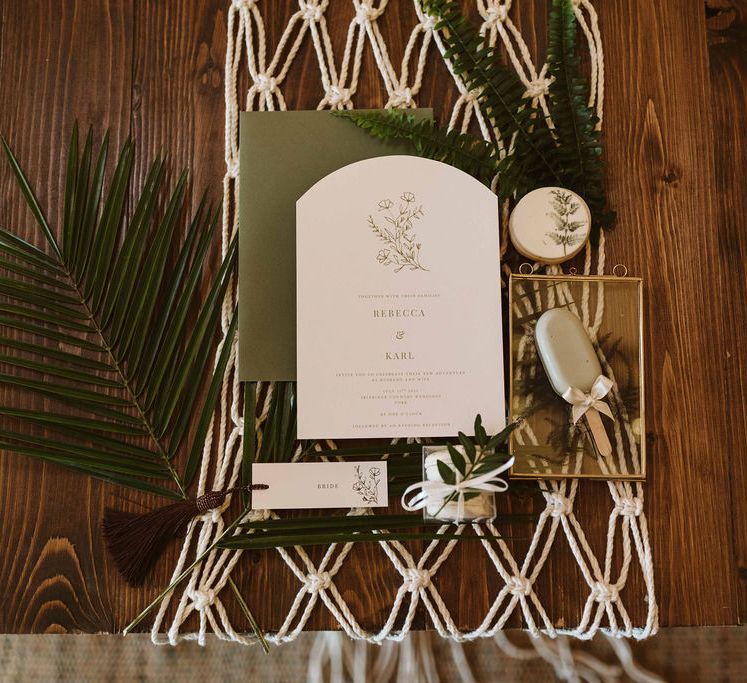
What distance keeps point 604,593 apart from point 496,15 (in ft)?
2.66

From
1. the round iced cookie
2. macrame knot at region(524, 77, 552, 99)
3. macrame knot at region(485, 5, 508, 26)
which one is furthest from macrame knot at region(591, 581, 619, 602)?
macrame knot at region(485, 5, 508, 26)

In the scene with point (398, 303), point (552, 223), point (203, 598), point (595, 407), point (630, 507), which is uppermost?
point (552, 223)

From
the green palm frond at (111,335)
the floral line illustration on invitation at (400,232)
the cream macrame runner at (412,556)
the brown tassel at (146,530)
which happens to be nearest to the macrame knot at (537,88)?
the cream macrame runner at (412,556)

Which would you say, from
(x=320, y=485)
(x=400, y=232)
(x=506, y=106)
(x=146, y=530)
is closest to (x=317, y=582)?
(x=320, y=485)

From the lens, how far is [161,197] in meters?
0.81

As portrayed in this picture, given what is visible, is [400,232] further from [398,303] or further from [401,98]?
[401,98]

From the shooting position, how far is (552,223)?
0.77 m

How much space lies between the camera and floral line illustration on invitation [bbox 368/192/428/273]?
30.4 inches

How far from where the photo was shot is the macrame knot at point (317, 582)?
2.39ft

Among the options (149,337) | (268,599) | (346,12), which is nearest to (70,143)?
(149,337)

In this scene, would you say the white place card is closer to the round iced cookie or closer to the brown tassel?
the brown tassel

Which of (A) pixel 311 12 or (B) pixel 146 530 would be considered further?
(A) pixel 311 12

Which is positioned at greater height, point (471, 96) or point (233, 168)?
point (471, 96)

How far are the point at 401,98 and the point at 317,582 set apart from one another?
67 centimetres
